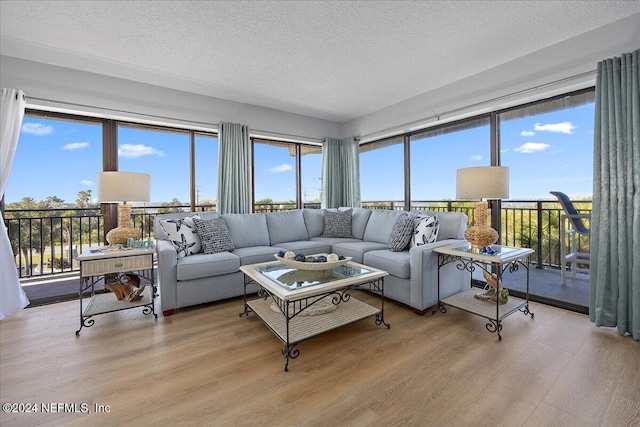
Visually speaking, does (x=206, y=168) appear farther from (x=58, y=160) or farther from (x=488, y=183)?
(x=488, y=183)

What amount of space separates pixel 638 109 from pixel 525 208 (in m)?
2.13

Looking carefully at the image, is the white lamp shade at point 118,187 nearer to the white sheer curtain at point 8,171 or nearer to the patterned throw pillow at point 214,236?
the patterned throw pillow at point 214,236

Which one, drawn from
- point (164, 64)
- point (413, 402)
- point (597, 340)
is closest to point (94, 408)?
point (413, 402)

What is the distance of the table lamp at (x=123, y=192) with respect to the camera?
2461mm

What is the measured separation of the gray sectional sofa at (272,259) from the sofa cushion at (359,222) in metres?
0.07

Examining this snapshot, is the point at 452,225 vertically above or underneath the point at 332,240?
above

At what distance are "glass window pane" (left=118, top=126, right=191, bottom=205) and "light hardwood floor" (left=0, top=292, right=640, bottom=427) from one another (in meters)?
2.15

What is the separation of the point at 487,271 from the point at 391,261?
→ 0.85m

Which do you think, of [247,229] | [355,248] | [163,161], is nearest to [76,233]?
[163,161]

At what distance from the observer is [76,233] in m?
3.88

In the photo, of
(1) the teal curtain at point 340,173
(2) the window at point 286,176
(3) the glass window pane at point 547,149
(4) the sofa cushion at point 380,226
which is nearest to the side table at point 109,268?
(2) the window at point 286,176

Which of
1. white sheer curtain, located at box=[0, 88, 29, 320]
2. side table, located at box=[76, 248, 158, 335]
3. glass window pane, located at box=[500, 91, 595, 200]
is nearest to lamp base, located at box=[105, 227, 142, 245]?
side table, located at box=[76, 248, 158, 335]

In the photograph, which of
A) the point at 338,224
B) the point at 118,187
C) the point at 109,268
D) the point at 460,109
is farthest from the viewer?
the point at 338,224

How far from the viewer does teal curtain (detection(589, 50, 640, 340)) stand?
2047mm
